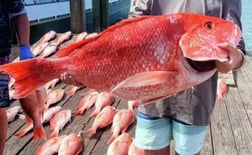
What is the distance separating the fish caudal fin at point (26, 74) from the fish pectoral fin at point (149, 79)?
39cm

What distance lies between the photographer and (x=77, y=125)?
148 inches

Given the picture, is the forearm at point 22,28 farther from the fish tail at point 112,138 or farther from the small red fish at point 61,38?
the small red fish at point 61,38

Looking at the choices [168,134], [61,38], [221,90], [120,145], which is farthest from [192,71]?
[61,38]

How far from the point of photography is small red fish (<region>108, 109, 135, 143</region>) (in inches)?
136

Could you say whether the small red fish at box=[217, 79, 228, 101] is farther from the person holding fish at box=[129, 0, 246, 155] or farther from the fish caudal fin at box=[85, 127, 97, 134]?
the person holding fish at box=[129, 0, 246, 155]

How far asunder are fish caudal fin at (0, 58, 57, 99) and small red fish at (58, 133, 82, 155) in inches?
64.3

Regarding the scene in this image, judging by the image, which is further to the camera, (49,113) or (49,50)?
(49,50)

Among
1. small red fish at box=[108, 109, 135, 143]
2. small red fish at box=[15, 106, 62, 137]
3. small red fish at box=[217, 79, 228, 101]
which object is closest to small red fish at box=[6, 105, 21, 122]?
small red fish at box=[15, 106, 62, 137]

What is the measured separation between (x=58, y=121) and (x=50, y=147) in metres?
0.43

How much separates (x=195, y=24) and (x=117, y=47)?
0.28 m

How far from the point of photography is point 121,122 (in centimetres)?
355

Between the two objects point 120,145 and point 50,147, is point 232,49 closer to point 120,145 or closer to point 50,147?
point 120,145

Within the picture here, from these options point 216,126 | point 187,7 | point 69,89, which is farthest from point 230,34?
point 69,89

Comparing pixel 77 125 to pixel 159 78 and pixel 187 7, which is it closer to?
pixel 187 7
